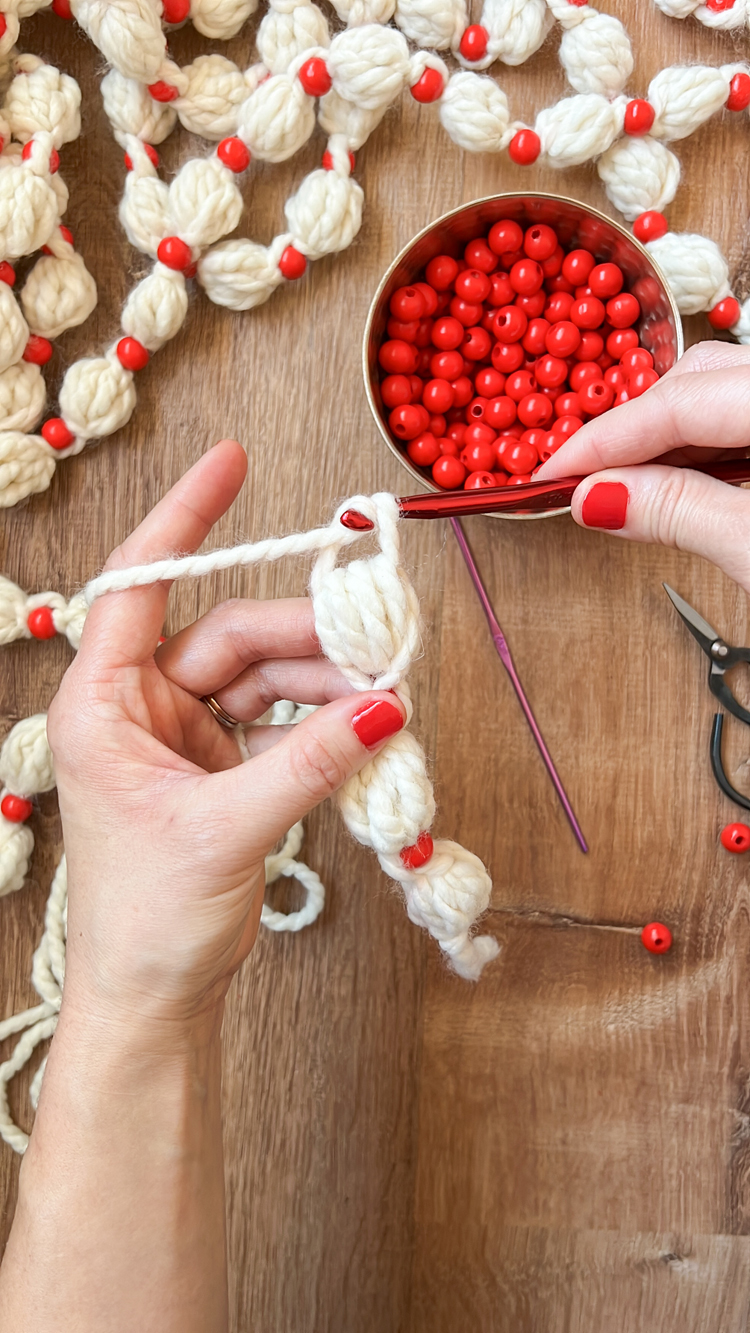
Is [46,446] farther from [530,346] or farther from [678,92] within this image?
[678,92]

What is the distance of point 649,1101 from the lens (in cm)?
99

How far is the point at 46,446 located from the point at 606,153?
0.66 metres

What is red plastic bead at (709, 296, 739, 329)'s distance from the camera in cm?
98

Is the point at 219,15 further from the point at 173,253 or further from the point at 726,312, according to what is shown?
the point at 726,312

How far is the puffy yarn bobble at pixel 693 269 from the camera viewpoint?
3.17 ft

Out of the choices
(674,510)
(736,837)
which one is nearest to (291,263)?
(674,510)

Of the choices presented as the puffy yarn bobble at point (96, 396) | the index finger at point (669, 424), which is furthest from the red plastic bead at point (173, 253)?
the index finger at point (669, 424)

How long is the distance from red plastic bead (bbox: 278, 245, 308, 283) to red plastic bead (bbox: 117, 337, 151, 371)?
0.17 m

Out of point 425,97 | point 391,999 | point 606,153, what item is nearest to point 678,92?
point 606,153

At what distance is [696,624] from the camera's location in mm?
985

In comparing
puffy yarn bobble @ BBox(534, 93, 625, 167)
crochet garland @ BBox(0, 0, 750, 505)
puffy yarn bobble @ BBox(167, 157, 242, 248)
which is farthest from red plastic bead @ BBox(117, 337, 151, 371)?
puffy yarn bobble @ BBox(534, 93, 625, 167)

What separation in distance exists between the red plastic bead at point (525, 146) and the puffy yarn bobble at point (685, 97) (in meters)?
0.13

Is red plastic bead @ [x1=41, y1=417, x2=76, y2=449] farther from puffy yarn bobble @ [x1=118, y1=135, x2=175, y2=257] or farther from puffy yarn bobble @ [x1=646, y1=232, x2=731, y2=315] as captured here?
puffy yarn bobble @ [x1=646, y1=232, x2=731, y2=315]

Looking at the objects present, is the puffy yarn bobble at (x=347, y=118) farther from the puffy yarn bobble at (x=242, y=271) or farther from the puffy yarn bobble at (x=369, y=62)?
the puffy yarn bobble at (x=242, y=271)
